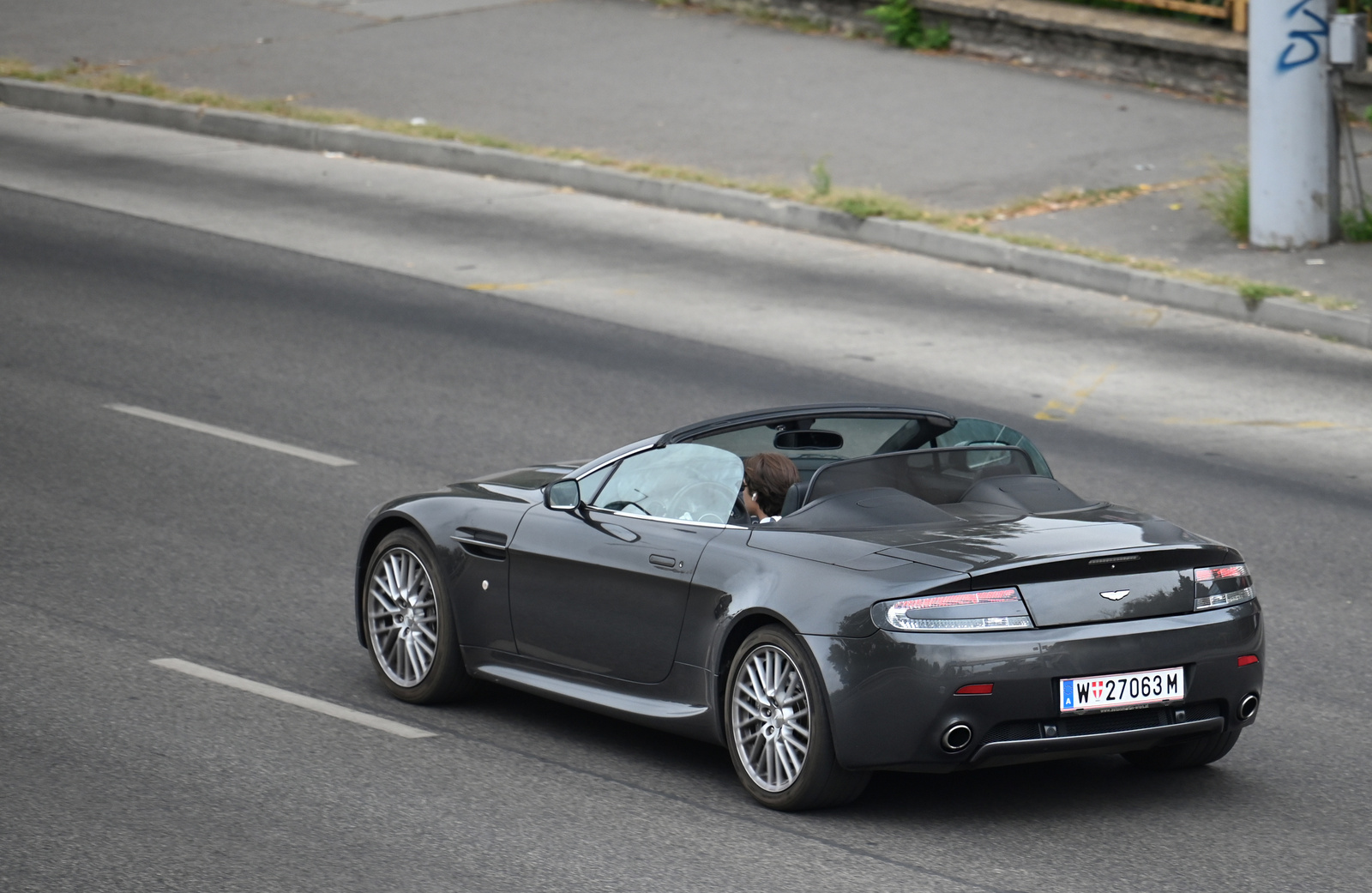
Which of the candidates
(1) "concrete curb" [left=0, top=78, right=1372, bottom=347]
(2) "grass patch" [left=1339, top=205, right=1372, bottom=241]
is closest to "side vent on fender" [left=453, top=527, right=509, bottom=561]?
(1) "concrete curb" [left=0, top=78, right=1372, bottom=347]

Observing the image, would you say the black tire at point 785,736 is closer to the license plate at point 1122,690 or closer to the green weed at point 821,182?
the license plate at point 1122,690

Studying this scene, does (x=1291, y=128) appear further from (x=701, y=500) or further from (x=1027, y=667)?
(x=1027, y=667)

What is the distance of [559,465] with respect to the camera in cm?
795

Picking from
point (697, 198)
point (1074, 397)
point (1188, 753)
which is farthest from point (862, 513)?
point (697, 198)

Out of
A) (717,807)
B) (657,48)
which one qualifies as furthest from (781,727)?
(657,48)

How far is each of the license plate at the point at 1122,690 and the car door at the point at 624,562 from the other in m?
1.37

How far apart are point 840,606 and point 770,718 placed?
0.50 m

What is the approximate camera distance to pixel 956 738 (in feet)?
19.2

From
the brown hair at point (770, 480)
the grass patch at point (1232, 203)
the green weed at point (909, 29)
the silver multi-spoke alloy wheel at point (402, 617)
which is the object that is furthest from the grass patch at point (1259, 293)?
A: the green weed at point (909, 29)

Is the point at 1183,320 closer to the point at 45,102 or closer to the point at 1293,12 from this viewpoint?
the point at 1293,12

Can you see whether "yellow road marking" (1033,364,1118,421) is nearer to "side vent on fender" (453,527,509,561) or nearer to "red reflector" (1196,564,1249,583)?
"side vent on fender" (453,527,509,561)

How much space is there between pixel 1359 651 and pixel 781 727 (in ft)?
10.1

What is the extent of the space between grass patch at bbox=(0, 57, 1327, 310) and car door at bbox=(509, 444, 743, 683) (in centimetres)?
906

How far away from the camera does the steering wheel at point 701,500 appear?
21.9 ft
